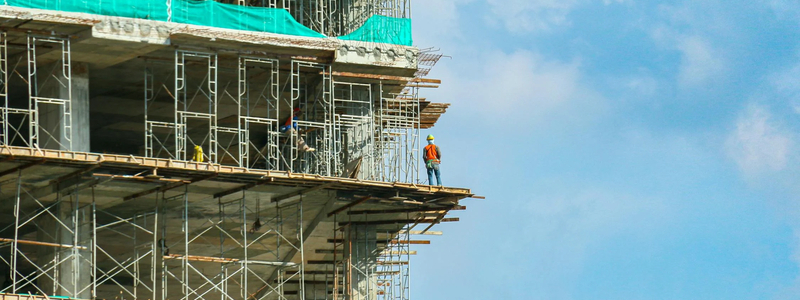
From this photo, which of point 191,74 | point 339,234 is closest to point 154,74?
point 191,74

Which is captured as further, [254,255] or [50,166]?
[254,255]

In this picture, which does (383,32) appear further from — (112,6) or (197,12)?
(112,6)

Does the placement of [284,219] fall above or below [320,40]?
below

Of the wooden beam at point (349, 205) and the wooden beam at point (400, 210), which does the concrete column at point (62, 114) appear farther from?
the wooden beam at point (400, 210)

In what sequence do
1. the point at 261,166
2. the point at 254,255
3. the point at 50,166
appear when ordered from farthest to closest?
the point at 261,166, the point at 254,255, the point at 50,166

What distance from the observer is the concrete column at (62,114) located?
2019 inches

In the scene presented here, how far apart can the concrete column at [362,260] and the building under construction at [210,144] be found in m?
0.06

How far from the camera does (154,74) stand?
54.5 metres

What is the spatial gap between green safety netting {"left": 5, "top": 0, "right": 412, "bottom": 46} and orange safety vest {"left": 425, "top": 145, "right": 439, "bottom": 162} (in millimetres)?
4173

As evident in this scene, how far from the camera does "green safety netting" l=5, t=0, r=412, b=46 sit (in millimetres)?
51125

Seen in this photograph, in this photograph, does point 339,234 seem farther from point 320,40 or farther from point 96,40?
point 96,40

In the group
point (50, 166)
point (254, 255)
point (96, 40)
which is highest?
point (96, 40)

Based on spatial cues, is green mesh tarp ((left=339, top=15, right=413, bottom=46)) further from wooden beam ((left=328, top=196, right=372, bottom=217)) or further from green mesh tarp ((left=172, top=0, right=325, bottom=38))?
wooden beam ((left=328, top=196, right=372, bottom=217))

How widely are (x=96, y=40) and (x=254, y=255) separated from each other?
11583 mm
